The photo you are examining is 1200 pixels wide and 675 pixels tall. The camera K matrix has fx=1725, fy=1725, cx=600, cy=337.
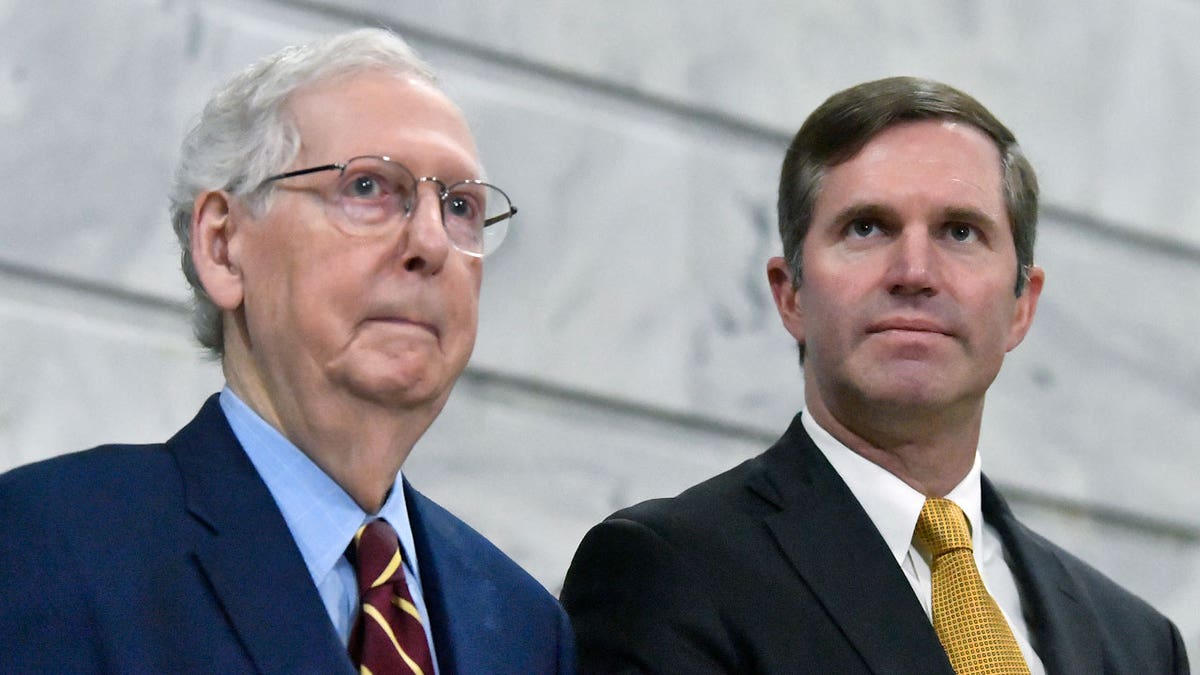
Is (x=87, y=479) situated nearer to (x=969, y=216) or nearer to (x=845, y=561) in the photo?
(x=845, y=561)

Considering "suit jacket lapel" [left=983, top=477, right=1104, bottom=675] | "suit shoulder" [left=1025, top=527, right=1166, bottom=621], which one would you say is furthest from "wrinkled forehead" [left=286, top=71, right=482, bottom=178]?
"suit shoulder" [left=1025, top=527, right=1166, bottom=621]

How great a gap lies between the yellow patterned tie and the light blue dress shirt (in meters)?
0.82

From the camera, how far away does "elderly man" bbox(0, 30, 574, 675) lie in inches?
82.9

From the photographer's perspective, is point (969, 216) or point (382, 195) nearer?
point (382, 195)

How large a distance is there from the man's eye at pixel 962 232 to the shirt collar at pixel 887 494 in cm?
39

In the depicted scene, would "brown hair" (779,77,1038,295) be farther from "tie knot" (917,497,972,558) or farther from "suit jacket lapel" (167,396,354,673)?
"suit jacket lapel" (167,396,354,673)

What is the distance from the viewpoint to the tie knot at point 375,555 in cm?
227

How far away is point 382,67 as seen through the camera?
2459 mm

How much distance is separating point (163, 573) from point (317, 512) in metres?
0.26

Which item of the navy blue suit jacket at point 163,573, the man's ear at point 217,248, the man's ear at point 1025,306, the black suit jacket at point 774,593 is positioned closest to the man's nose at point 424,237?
the man's ear at point 217,248

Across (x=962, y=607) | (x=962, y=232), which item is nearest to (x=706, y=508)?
(x=962, y=607)

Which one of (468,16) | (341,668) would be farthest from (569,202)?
(341,668)

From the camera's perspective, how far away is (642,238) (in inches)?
166

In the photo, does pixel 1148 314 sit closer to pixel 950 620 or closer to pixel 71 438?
pixel 950 620
